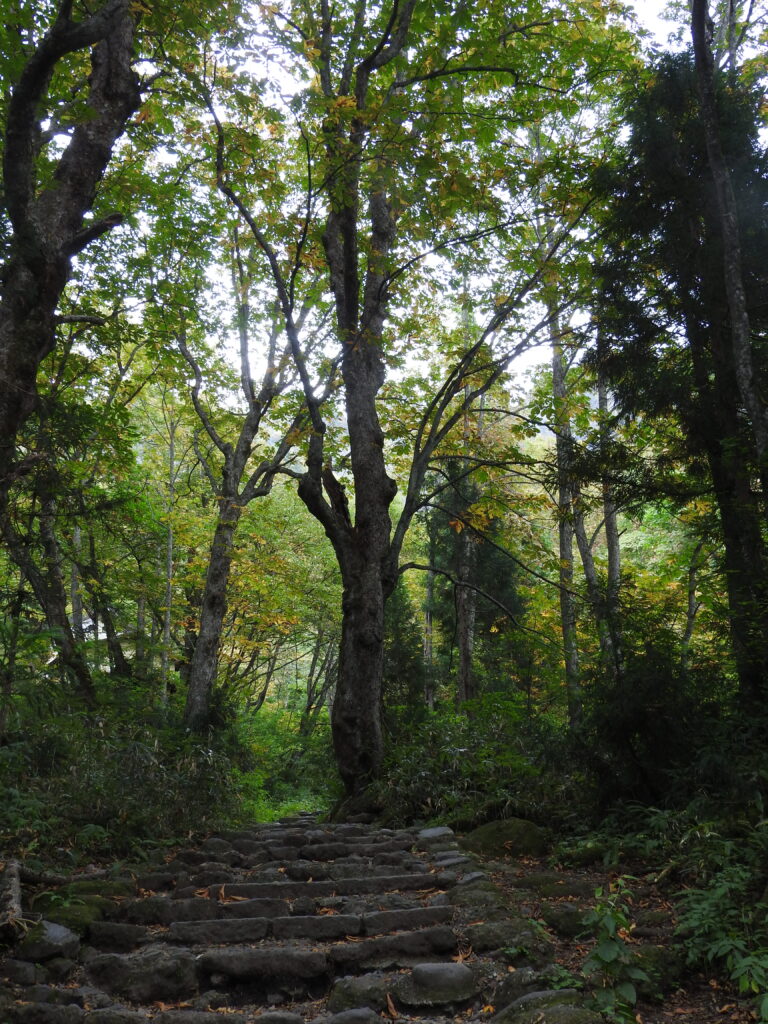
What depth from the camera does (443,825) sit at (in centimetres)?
663

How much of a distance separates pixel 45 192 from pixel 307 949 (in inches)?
247

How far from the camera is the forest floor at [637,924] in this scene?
289 cm

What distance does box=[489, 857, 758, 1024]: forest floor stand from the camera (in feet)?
9.50

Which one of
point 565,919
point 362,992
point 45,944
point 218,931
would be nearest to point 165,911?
point 218,931

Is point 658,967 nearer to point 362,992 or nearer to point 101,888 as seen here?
point 362,992

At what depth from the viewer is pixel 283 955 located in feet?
11.3

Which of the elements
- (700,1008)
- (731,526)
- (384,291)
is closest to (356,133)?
(384,291)

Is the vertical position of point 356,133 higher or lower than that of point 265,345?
lower

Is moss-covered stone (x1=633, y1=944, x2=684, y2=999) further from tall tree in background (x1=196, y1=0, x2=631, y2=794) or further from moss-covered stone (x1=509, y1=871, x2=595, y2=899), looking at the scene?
tall tree in background (x1=196, y1=0, x2=631, y2=794)

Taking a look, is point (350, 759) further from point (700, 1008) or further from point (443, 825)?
point (700, 1008)

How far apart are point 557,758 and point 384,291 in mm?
6987

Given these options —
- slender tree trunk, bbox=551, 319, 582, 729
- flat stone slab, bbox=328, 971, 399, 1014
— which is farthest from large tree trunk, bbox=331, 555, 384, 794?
flat stone slab, bbox=328, 971, 399, 1014

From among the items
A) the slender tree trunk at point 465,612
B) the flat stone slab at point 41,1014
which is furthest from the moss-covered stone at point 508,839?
the slender tree trunk at point 465,612

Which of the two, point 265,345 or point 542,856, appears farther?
point 265,345
